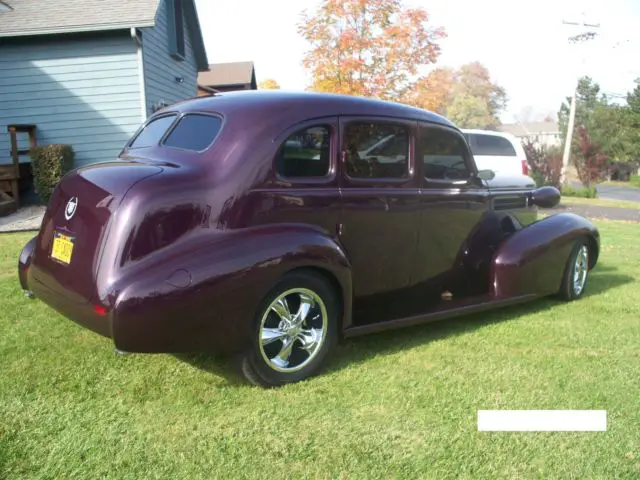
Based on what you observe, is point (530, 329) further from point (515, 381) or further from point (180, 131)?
point (180, 131)

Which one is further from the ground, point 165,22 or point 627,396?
point 165,22

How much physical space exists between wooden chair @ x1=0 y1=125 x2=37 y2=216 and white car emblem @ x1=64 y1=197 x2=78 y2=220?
27.2 ft

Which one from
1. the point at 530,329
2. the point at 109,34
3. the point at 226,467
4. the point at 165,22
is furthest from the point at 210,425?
the point at 165,22

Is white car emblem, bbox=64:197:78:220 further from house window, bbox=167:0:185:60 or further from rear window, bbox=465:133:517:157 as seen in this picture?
house window, bbox=167:0:185:60

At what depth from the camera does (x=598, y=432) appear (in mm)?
2775

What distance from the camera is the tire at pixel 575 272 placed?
5.16 metres

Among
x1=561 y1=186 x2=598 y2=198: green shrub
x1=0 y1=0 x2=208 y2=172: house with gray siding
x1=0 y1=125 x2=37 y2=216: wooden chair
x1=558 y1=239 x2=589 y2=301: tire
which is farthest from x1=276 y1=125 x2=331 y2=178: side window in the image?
x1=561 y1=186 x2=598 y2=198: green shrub

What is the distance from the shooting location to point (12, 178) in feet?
36.4

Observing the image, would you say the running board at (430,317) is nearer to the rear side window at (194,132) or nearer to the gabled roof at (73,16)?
the rear side window at (194,132)

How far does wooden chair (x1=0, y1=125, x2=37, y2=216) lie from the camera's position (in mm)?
10580

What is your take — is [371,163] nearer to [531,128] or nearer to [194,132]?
[194,132]

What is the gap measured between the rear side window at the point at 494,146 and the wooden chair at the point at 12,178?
9.60 meters

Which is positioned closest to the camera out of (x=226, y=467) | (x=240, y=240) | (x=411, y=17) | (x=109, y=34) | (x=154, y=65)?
(x=226, y=467)

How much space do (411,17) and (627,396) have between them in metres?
18.2
